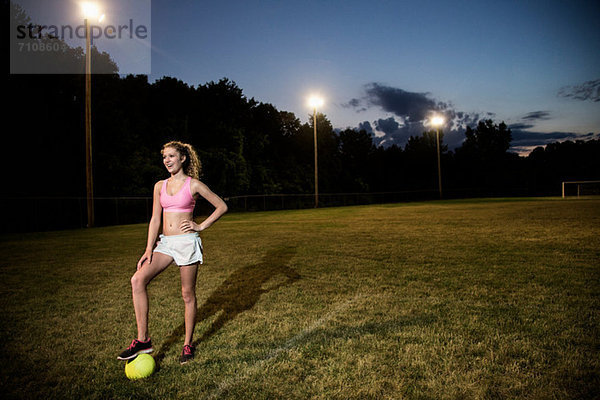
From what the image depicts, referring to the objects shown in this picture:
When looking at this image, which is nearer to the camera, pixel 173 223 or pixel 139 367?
pixel 139 367

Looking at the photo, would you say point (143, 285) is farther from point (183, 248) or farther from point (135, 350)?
point (135, 350)

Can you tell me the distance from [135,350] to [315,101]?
3514 cm

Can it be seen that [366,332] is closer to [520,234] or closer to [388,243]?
[388,243]

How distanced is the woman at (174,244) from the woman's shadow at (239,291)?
392 mm

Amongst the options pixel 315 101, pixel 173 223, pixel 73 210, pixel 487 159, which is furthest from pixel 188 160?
pixel 487 159

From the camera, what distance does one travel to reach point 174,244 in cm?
345

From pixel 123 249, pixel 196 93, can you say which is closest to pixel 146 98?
pixel 196 93

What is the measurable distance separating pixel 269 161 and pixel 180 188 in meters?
51.2

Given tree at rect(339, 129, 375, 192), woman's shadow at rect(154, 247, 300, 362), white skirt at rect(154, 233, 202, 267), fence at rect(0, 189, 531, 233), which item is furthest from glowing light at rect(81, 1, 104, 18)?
tree at rect(339, 129, 375, 192)

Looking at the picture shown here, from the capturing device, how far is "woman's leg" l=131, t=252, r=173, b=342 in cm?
336

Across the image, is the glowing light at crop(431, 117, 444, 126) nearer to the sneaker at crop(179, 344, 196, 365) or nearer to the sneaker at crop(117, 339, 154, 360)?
the sneaker at crop(179, 344, 196, 365)

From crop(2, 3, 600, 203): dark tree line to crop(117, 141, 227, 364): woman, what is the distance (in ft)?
102

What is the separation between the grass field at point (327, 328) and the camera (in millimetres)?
3076

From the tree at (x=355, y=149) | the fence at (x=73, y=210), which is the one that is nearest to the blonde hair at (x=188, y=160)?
the fence at (x=73, y=210)
